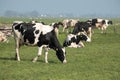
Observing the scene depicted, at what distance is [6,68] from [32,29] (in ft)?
11.6

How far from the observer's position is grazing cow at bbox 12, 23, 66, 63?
20406mm

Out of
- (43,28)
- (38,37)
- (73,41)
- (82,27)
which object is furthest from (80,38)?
(38,37)

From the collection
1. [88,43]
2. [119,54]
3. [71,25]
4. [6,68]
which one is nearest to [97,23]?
[71,25]

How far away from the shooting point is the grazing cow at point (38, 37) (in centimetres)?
2041

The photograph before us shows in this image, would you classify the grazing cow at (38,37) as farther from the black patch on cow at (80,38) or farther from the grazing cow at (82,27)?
the grazing cow at (82,27)

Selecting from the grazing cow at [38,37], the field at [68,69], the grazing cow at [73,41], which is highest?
the grazing cow at [38,37]

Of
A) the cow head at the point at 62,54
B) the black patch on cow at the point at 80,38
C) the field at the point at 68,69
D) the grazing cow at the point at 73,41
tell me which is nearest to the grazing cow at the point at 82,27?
the black patch on cow at the point at 80,38

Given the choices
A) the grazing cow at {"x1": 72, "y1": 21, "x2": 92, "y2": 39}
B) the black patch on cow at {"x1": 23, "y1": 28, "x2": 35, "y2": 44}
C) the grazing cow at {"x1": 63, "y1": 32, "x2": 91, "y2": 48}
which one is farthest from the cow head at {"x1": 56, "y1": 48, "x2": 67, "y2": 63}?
the grazing cow at {"x1": 72, "y1": 21, "x2": 92, "y2": 39}

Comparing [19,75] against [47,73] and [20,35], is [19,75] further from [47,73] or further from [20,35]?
[20,35]

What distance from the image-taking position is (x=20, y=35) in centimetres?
2098

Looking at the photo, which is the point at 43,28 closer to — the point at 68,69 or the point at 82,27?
the point at 68,69

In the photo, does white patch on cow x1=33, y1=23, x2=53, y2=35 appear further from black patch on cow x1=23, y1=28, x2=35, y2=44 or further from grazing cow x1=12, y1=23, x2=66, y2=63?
black patch on cow x1=23, y1=28, x2=35, y2=44

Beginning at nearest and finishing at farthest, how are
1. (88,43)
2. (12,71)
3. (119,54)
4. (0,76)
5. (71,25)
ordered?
(0,76)
(12,71)
(119,54)
(88,43)
(71,25)

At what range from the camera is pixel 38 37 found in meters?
20.4
